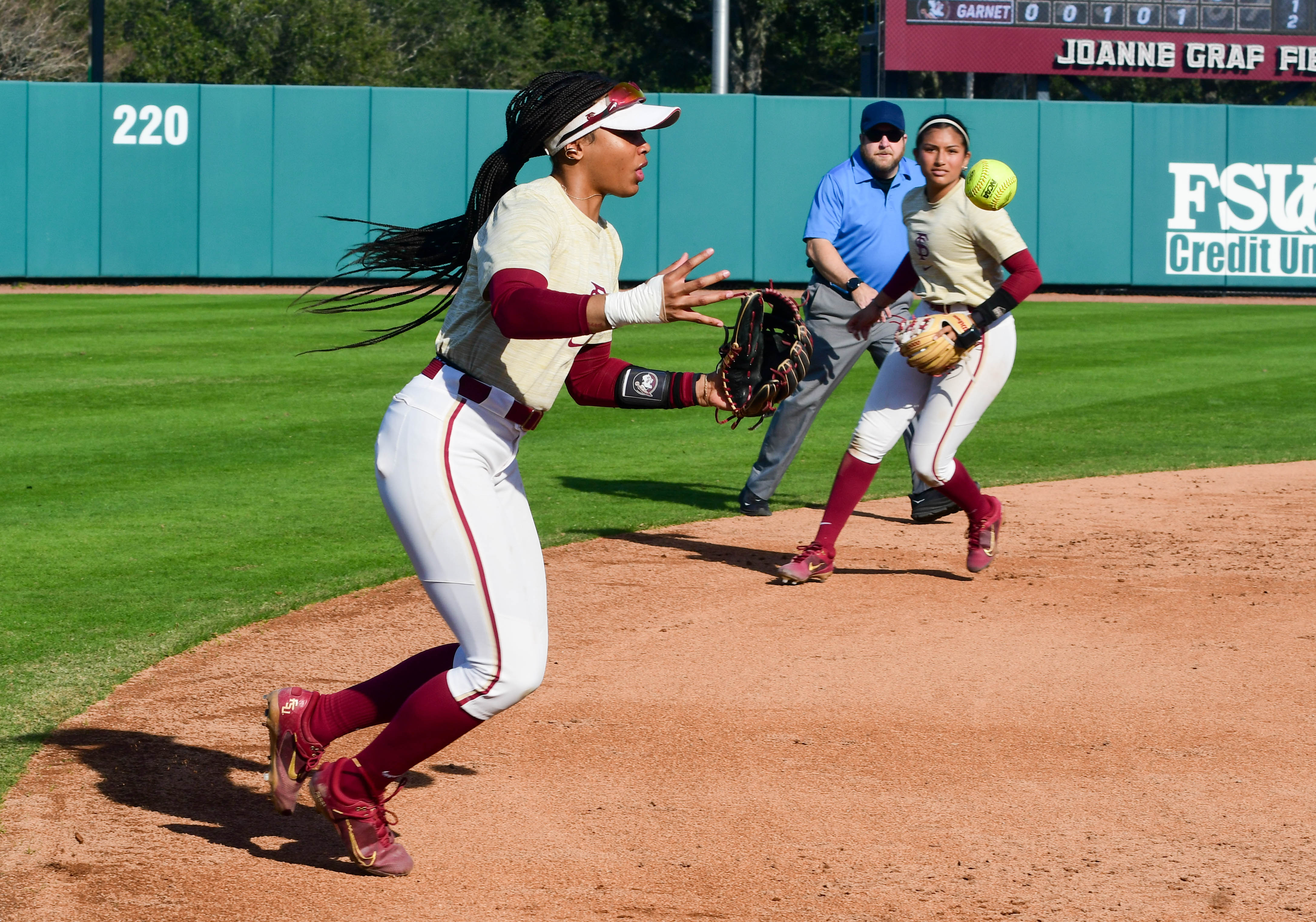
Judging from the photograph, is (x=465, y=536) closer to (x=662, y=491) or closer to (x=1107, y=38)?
(x=662, y=491)

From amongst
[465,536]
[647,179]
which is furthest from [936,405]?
[647,179]

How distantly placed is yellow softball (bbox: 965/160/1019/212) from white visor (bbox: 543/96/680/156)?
9.26ft

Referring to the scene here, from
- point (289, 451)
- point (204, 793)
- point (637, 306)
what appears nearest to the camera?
point (637, 306)

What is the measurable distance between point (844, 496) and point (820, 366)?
1.64 meters

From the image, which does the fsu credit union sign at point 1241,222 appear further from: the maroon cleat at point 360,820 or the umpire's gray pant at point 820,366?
the maroon cleat at point 360,820

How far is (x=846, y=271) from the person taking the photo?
818 cm

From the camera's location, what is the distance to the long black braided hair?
379 centimetres

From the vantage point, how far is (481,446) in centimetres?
369

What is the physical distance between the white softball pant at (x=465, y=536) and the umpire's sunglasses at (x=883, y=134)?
16.8ft

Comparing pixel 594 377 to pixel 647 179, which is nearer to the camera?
pixel 594 377

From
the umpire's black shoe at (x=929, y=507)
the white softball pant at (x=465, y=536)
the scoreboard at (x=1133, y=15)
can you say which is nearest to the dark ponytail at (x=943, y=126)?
the umpire's black shoe at (x=929, y=507)

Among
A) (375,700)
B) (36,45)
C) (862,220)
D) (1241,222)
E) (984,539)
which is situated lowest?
(375,700)

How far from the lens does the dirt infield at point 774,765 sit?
3.65 meters

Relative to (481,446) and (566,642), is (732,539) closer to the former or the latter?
(566,642)
